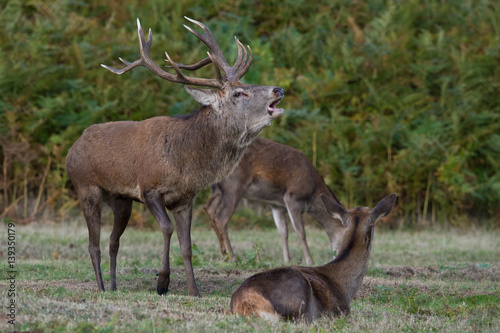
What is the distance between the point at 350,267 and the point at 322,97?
11.2 m

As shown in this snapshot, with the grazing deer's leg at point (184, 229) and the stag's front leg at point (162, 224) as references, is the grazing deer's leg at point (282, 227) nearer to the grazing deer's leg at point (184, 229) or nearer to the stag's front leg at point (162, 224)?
the grazing deer's leg at point (184, 229)

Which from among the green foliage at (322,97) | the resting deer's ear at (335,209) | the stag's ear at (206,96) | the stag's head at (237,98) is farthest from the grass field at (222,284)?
the stag's ear at (206,96)

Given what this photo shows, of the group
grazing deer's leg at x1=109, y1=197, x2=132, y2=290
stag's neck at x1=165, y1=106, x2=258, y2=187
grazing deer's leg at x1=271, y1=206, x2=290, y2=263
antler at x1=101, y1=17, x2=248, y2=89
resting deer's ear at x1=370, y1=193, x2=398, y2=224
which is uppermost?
antler at x1=101, y1=17, x2=248, y2=89

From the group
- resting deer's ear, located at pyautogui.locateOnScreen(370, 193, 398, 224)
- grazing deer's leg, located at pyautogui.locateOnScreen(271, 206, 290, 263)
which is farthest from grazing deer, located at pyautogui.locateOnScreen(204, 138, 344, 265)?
resting deer's ear, located at pyautogui.locateOnScreen(370, 193, 398, 224)

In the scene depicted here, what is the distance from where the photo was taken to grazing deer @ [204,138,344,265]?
12562 millimetres

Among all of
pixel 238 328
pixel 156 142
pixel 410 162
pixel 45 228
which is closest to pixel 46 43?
pixel 45 228

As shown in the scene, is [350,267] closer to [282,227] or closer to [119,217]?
[119,217]

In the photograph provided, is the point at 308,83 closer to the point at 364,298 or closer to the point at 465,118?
the point at 465,118

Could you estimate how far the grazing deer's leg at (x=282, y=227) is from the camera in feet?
40.1

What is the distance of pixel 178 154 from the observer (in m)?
8.31

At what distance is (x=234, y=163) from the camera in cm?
852

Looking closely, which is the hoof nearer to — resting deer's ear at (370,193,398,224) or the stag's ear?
the stag's ear

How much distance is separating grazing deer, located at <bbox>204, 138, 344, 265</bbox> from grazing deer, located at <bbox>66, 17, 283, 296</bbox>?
3.90 metres

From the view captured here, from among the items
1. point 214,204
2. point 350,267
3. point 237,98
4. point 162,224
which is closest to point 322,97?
point 214,204
